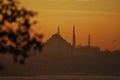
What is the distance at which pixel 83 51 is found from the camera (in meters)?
199

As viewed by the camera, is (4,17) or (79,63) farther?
(79,63)

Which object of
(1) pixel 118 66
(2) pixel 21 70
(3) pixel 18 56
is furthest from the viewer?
(1) pixel 118 66

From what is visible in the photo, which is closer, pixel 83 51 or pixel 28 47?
pixel 28 47

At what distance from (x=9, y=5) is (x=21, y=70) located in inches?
6628

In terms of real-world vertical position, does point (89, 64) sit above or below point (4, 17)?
below

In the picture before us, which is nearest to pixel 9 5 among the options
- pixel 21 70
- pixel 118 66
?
pixel 21 70

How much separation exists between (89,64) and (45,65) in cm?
1474

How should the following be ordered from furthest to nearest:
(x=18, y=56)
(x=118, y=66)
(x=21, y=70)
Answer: (x=118, y=66)
(x=21, y=70)
(x=18, y=56)

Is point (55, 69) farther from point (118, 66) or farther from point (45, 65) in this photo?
point (118, 66)

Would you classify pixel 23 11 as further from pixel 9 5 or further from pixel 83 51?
pixel 83 51

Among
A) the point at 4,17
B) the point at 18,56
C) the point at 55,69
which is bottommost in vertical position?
the point at 55,69

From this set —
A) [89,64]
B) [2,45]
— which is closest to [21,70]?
[89,64]

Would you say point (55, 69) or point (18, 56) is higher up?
point (18, 56)

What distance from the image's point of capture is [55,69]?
188 m
